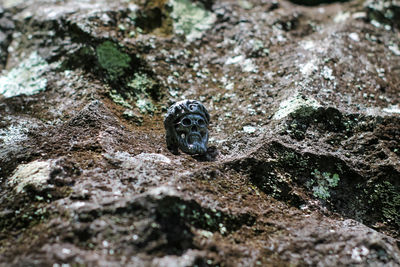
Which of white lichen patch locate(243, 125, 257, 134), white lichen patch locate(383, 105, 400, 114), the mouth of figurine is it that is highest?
the mouth of figurine

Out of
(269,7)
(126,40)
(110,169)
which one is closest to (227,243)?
(110,169)

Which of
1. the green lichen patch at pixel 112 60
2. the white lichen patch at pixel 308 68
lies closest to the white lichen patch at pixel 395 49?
the white lichen patch at pixel 308 68

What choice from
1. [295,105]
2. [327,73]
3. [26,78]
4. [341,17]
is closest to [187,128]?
[295,105]

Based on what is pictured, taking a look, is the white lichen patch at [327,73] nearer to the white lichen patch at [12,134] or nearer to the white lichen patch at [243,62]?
the white lichen patch at [243,62]

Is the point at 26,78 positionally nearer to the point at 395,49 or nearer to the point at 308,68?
the point at 308,68

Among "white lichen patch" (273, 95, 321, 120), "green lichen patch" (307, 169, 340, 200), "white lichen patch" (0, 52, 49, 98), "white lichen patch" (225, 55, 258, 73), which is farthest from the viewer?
"white lichen patch" (225, 55, 258, 73)

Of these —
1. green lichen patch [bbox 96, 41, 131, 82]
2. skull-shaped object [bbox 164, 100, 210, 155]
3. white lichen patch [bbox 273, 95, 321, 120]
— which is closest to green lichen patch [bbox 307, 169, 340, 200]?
white lichen patch [bbox 273, 95, 321, 120]

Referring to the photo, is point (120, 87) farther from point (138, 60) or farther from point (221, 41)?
point (221, 41)

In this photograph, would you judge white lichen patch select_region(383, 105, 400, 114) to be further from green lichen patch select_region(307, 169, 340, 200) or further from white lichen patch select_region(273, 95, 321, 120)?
green lichen patch select_region(307, 169, 340, 200)
